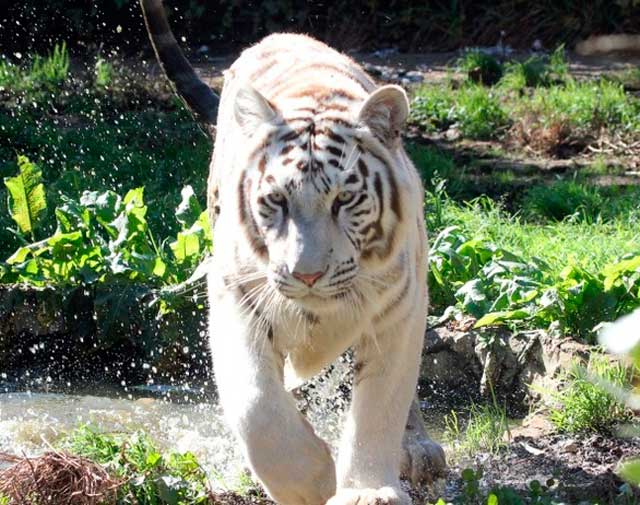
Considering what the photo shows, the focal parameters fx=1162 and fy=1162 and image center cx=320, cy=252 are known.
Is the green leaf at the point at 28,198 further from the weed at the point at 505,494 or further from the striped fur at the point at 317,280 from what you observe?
Answer: the weed at the point at 505,494

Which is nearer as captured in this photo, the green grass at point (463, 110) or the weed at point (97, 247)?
the weed at point (97, 247)

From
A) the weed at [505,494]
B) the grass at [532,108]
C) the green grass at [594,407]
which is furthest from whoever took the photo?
the grass at [532,108]

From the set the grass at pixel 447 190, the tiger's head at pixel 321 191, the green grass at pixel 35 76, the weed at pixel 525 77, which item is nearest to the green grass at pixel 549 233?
the grass at pixel 447 190

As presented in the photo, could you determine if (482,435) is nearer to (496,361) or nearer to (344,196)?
(496,361)

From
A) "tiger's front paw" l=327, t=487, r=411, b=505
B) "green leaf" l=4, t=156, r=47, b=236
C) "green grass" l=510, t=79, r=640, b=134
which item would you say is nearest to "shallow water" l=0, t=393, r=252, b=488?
"green leaf" l=4, t=156, r=47, b=236

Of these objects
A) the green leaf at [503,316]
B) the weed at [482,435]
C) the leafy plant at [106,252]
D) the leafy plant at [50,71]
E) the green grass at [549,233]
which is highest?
the leafy plant at [50,71]

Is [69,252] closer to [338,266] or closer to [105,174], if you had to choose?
[105,174]

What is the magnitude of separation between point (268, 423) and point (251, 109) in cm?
105

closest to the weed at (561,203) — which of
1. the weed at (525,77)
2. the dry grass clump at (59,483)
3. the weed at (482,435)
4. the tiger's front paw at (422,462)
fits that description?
the weed at (525,77)

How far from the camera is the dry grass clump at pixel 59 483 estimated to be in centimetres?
360

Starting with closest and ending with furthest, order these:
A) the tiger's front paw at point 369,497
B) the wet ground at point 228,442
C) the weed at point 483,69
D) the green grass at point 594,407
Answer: the tiger's front paw at point 369,497 → the wet ground at point 228,442 → the green grass at point 594,407 → the weed at point 483,69

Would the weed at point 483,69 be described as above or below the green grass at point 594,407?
above

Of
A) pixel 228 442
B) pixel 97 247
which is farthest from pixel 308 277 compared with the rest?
pixel 97 247

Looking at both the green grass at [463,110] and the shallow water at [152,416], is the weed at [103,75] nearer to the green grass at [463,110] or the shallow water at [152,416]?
the green grass at [463,110]
